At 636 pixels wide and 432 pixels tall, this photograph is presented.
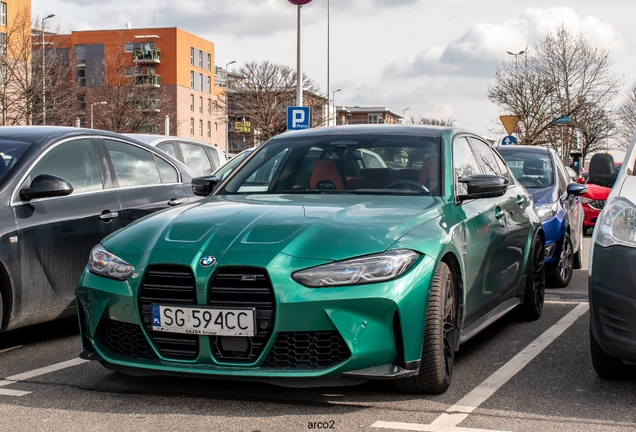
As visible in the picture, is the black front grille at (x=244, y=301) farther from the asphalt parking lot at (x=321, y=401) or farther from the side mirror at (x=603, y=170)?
the side mirror at (x=603, y=170)

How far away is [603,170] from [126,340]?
3.54m

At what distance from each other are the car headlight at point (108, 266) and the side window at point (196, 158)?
8.59m

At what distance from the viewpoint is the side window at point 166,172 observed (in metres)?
7.80

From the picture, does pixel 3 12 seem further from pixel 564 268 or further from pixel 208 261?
pixel 208 261

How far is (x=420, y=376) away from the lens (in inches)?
181

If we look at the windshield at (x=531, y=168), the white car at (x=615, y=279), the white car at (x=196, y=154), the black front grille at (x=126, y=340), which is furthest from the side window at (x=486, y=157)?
the white car at (x=196, y=154)

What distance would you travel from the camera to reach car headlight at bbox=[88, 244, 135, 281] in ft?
14.9

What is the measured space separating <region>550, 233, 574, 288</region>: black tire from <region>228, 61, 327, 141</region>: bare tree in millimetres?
62417

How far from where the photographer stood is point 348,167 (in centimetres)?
583

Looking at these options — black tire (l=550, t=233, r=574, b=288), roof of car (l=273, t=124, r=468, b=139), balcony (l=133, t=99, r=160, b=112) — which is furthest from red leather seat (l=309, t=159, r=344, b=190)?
balcony (l=133, t=99, r=160, b=112)

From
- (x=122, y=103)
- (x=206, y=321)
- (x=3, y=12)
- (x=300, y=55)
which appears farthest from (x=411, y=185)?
(x=3, y=12)

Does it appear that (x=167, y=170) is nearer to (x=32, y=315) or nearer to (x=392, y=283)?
(x=32, y=315)

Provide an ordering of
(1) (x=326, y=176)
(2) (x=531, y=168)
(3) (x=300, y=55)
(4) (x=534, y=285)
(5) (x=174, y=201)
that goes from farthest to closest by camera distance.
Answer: (3) (x=300, y=55) → (2) (x=531, y=168) → (5) (x=174, y=201) → (4) (x=534, y=285) → (1) (x=326, y=176)

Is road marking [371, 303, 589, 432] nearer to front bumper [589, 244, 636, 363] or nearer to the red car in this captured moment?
front bumper [589, 244, 636, 363]
